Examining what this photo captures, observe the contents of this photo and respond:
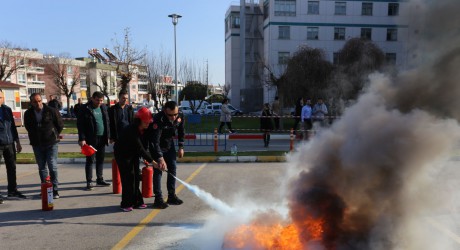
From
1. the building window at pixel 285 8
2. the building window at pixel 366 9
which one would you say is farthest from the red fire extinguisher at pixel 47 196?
the building window at pixel 366 9

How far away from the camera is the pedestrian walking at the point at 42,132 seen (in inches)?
241

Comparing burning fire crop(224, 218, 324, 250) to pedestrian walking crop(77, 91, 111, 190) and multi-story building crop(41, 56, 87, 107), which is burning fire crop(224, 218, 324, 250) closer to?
pedestrian walking crop(77, 91, 111, 190)

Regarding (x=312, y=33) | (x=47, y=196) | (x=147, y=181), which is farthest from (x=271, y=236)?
(x=312, y=33)

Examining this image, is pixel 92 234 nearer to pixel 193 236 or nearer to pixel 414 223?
pixel 193 236

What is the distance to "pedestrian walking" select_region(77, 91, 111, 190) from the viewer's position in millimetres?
6816

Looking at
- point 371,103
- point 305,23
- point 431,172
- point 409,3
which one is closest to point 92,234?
point 371,103

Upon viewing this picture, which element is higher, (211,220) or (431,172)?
(431,172)

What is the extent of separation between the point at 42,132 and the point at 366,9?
4568 cm

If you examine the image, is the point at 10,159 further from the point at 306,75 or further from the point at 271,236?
the point at 306,75

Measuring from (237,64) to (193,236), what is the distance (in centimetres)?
5555

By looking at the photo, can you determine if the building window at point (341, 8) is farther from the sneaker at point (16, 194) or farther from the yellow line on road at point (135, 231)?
the sneaker at point (16, 194)

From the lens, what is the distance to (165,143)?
5703mm

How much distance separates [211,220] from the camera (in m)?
5.23

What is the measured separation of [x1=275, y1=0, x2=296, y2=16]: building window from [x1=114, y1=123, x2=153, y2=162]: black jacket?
4399cm
